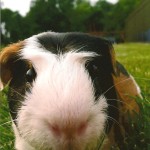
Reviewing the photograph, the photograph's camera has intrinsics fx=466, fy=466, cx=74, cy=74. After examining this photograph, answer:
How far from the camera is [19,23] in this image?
3.76m

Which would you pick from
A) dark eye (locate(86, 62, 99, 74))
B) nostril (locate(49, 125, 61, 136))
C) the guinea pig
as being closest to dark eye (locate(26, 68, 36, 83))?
the guinea pig

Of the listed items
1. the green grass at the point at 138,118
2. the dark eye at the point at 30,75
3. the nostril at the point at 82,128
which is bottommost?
the green grass at the point at 138,118

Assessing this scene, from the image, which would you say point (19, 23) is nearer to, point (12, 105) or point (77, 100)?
point (12, 105)

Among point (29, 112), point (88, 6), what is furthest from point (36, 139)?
point (88, 6)

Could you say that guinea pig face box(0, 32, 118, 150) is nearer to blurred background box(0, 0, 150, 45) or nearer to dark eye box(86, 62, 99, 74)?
dark eye box(86, 62, 99, 74)

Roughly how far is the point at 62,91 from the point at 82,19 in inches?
69.2

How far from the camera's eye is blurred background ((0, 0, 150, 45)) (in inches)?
140

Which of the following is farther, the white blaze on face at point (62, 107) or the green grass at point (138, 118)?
the green grass at point (138, 118)

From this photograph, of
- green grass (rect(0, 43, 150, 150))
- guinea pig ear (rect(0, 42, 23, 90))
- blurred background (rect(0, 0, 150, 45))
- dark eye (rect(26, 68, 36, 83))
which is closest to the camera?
dark eye (rect(26, 68, 36, 83))

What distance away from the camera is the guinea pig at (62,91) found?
1979 mm

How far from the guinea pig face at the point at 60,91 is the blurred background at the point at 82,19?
109cm

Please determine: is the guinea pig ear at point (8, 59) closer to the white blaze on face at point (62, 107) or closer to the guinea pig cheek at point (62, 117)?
the white blaze on face at point (62, 107)

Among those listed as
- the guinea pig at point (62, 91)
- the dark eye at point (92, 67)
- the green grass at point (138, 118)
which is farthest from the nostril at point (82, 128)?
the green grass at point (138, 118)

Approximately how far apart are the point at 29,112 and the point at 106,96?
19.2 inches
